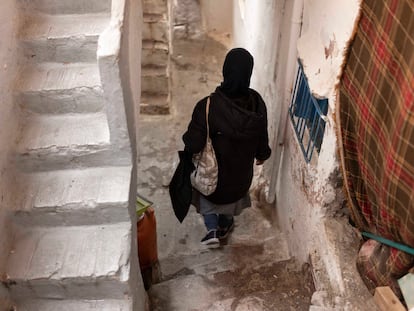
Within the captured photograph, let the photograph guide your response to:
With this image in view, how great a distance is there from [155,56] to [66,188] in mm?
2917

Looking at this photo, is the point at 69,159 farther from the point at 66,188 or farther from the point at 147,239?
the point at 147,239

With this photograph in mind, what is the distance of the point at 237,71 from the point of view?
8.25 ft

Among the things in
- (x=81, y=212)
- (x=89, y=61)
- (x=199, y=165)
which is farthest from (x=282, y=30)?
(x=81, y=212)

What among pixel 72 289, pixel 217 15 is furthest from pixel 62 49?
pixel 217 15

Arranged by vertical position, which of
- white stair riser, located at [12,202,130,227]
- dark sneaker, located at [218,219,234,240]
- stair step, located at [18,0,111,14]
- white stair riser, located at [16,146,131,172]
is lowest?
dark sneaker, located at [218,219,234,240]

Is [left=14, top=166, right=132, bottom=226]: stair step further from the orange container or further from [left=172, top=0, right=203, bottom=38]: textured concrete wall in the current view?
[left=172, top=0, right=203, bottom=38]: textured concrete wall

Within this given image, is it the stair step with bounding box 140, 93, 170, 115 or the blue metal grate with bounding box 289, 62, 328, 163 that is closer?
the blue metal grate with bounding box 289, 62, 328, 163

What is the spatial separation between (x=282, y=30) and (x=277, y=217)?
143 cm

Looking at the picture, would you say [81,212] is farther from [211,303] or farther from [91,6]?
[91,6]

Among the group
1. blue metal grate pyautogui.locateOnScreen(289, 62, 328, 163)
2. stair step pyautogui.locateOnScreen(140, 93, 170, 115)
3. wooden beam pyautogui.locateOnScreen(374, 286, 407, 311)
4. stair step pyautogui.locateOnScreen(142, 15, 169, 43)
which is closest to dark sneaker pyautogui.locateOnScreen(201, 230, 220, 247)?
blue metal grate pyautogui.locateOnScreen(289, 62, 328, 163)

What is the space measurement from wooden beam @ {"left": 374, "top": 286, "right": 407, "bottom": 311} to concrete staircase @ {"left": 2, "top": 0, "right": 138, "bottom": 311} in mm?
1185

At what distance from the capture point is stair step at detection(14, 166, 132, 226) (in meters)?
2.36

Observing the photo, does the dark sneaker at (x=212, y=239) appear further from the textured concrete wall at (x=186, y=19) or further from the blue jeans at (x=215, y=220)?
the textured concrete wall at (x=186, y=19)

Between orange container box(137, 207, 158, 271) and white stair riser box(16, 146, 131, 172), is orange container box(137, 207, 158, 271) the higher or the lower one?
the lower one
